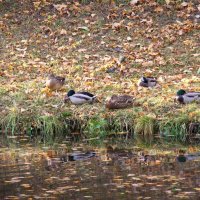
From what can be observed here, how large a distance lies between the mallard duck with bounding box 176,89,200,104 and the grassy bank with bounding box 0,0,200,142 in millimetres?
228

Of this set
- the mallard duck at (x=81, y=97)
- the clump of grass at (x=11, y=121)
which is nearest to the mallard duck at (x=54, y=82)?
the mallard duck at (x=81, y=97)

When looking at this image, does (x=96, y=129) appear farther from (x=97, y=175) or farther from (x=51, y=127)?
(x=97, y=175)

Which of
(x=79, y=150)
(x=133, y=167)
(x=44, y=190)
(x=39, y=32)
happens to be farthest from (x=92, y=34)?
(x=44, y=190)

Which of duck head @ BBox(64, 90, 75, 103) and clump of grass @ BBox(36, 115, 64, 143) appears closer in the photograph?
clump of grass @ BBox(36, 115, 64, 143)

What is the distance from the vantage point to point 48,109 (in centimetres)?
1719

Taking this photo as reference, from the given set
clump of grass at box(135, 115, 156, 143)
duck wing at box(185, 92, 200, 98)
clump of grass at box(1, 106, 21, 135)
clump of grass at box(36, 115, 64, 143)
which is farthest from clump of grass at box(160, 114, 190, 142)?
clump of grass at box(1, 106, 21, 135)

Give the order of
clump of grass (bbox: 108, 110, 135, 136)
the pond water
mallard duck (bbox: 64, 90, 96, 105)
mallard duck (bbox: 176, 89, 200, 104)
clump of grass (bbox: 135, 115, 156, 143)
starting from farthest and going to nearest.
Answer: mallard duck (bbox: 64, 90, 96, 105) < mallard duck (bbox: 176, 89, 200, 104) < clump of grass (bbox: 108, 110, 135, 136) < clump of grass (bbox: 135, 115, 156, 143) < the pond water

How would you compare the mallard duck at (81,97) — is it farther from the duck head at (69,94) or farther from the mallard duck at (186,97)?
the mallard duck at (186,97)

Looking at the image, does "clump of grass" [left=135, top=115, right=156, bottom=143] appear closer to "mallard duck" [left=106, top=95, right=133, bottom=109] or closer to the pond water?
"mallard duck" [left=106, top=95, right=133, bottom=109]

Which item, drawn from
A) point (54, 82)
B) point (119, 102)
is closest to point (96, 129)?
point (119, 102)

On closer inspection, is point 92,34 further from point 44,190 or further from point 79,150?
point 44,190

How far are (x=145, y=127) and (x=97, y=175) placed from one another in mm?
3655

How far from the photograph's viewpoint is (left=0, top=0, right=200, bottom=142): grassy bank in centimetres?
1645

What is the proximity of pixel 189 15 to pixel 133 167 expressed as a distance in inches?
451
